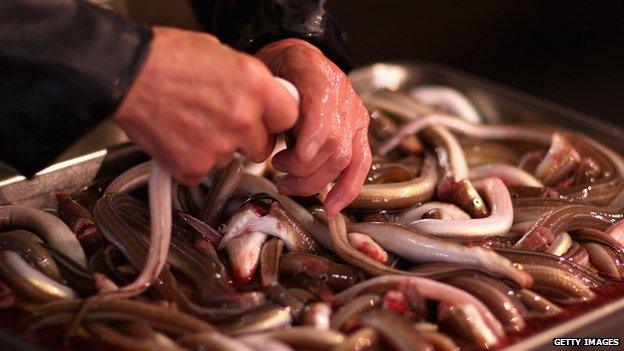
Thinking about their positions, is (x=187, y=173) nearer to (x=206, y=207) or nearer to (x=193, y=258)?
(x=193, y=258)

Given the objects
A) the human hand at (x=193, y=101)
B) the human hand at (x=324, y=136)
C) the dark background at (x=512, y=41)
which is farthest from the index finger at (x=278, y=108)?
the dark background at (x=512, y=41)

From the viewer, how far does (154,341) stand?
1737mm

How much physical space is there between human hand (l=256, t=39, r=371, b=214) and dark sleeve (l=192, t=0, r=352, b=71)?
0.67 feet

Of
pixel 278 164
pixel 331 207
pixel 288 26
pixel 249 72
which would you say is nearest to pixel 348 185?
pixel 331 207

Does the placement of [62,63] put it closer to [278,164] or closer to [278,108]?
[278,108]

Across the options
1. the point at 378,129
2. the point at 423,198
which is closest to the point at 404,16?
the point at 378,129

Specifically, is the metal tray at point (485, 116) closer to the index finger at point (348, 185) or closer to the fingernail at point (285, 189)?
the index finger at point (348, 185)

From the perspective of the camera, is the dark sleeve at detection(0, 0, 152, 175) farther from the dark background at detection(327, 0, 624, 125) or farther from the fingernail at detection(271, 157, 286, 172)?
the dark background at detection(327, 0, 624, 125)

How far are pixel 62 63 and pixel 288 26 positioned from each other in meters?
0.92

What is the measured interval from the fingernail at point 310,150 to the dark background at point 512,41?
121 inches

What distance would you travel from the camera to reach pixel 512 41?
5.54 m

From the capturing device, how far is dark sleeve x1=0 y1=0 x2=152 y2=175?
5.47 feet

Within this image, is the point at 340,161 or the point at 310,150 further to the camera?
the point at 340,161

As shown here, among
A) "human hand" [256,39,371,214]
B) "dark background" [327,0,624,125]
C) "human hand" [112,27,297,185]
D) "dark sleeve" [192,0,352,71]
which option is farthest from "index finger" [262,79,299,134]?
"dark background" [327,0,624,125]
